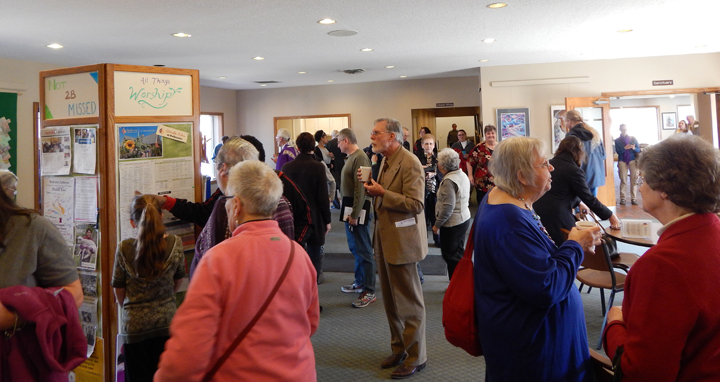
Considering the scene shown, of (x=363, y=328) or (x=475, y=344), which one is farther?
(x=363, y=328)

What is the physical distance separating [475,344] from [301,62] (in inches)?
301

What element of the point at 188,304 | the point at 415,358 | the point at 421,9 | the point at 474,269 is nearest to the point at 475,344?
the point at 474,269

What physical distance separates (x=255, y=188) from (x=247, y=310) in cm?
39

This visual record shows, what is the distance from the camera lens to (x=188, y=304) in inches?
50.4

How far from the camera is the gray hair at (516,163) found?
167cm

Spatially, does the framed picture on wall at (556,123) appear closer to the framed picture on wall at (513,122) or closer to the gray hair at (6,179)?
the framed picture on wall at (513,122)

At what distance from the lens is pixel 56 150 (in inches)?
104

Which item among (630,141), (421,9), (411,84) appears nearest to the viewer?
(421,9)

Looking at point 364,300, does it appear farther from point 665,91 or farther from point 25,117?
point 665,91

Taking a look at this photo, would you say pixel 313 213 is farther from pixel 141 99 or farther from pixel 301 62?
pixel 301 62

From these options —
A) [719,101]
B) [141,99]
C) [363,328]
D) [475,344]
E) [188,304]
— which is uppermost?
[719,101]

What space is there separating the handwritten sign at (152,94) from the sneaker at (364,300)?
2.40 m

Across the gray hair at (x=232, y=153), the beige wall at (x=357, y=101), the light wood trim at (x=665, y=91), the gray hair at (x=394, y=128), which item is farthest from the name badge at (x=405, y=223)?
the beige wall at (x=357, y=101)

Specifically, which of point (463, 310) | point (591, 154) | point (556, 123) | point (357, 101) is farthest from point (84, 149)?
point (357, 101)
